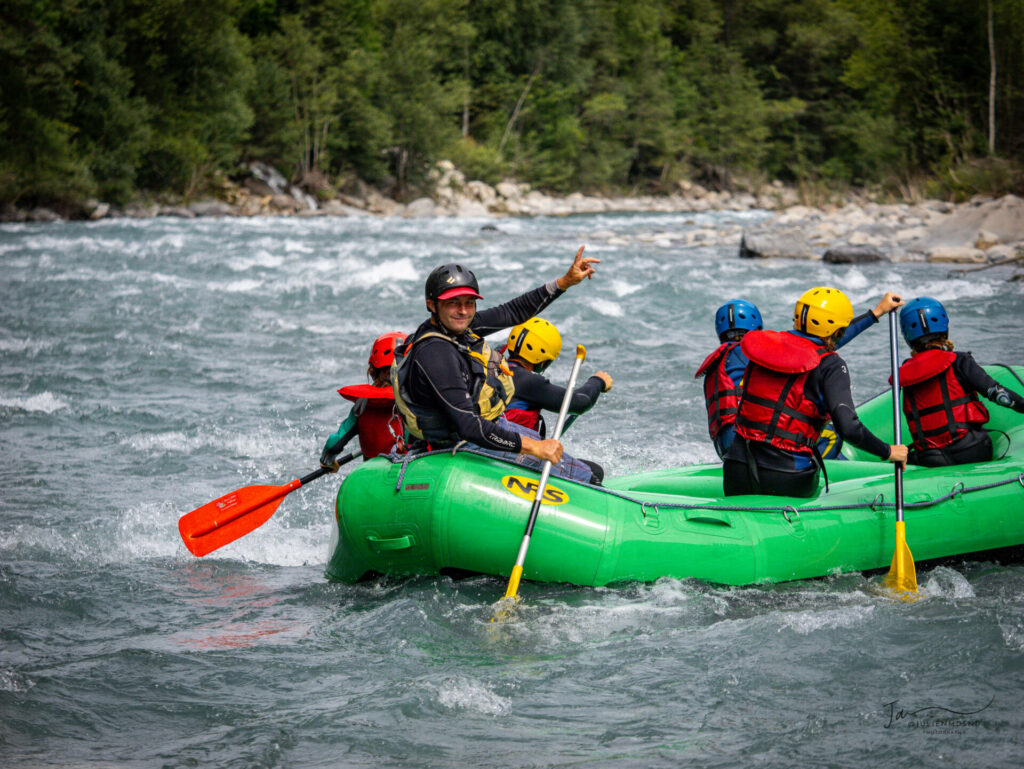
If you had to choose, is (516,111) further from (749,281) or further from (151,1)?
(749,281)

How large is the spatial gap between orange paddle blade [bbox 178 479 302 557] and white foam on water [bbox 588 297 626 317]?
7.89 m

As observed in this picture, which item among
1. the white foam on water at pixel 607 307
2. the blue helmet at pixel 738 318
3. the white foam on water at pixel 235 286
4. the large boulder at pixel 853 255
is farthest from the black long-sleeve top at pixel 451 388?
the large boulder at pixel 853 255

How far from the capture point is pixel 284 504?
5988 millimetres

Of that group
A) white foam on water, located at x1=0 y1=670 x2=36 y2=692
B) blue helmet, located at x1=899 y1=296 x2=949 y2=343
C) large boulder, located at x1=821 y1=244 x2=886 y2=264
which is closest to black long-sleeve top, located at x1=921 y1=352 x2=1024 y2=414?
blue helmet, located at x1=899 y1=296 x2=949 y2=343

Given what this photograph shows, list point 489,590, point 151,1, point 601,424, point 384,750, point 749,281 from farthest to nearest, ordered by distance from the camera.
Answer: point 151,1 < point 749,281 < point 601,424 < point 489,590 < point 384,750

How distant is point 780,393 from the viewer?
14.7 ft

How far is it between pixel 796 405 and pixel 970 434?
1.30m

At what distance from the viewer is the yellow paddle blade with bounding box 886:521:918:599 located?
14.0ft

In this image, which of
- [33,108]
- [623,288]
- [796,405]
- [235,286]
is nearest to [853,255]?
[623,288]

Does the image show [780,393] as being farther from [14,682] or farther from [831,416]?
[14,682]

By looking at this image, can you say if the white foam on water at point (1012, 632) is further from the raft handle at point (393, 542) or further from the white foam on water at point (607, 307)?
the white foam on water at point (607, 307)

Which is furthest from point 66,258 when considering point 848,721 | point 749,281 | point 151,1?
point 848,721

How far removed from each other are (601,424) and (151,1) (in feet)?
87.6

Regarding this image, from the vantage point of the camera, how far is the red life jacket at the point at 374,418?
15.8 ft
